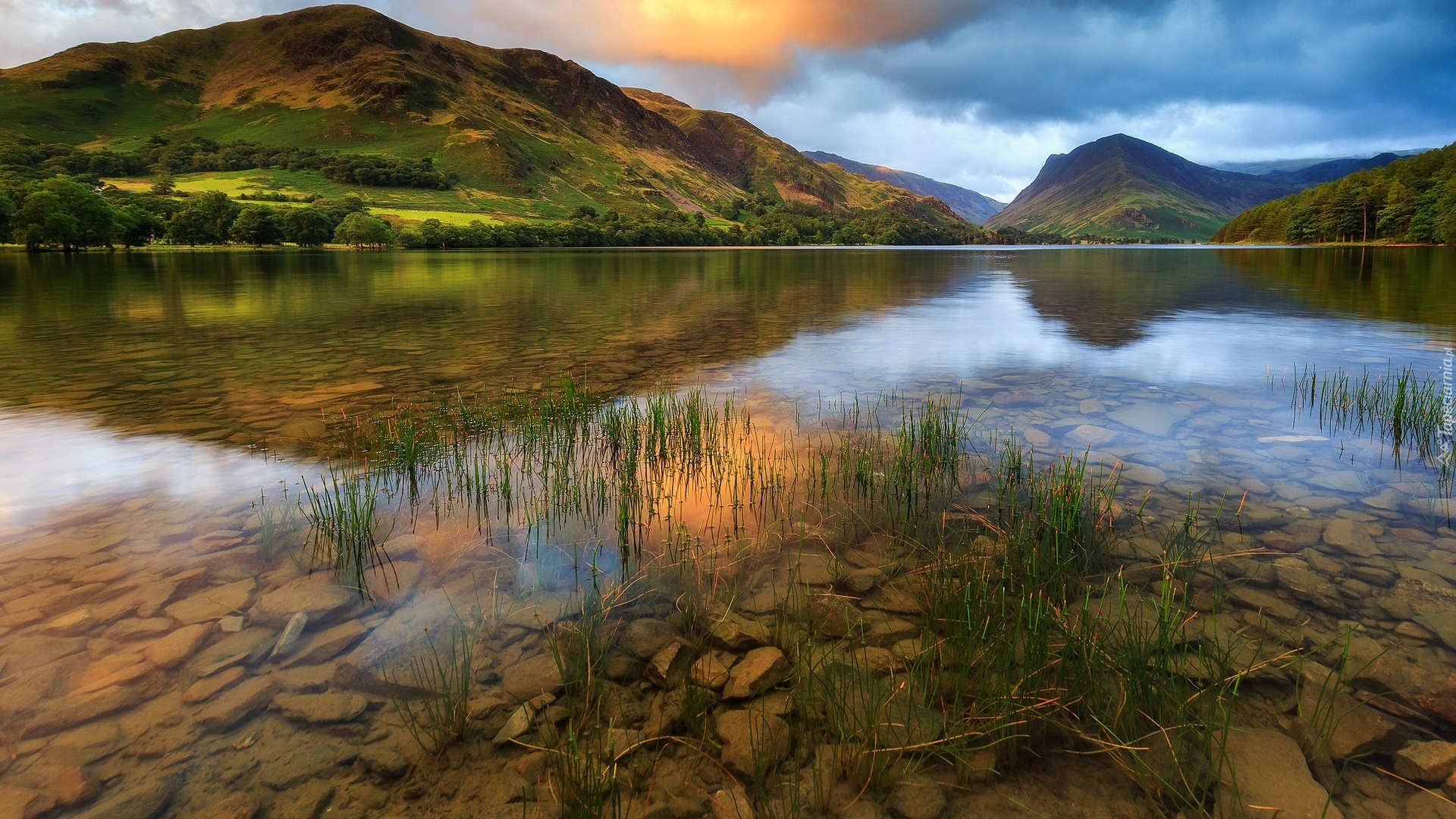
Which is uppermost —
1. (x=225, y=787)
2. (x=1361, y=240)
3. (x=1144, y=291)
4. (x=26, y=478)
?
(x=1361, y=240)

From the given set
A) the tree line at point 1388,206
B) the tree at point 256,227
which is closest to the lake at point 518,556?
the tree line at point 1388,206

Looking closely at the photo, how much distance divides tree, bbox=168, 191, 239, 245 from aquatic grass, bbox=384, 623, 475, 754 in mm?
195659

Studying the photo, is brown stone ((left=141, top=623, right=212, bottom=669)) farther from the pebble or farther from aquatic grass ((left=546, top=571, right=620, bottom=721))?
the pebble

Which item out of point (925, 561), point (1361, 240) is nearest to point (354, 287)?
point (925, 561)

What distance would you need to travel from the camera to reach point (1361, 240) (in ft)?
560

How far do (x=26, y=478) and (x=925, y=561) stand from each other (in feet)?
46.2

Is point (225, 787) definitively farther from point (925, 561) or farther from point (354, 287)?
point (354, 287)

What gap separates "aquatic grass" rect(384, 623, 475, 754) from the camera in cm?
509

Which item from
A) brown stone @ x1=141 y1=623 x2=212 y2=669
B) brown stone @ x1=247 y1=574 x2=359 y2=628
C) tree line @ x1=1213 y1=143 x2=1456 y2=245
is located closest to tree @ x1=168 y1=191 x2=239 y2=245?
brown stone @ x1=247 y1=574 x2=359 y2=628

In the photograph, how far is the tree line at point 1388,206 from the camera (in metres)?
137

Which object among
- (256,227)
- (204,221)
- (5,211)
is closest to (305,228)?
(256,227)

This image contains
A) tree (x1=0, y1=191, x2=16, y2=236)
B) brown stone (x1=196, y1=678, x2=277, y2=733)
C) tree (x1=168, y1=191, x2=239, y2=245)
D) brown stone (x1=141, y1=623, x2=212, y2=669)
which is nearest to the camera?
brown stone (x1=196, y1=678, x2=277, y2=733)

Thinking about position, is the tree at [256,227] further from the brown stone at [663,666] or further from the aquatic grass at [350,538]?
the brown stone at [663,666]

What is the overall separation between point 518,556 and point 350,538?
7.11 feet
